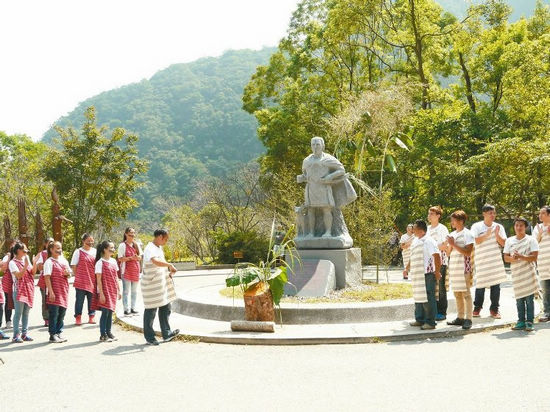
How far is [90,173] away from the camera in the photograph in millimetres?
31250

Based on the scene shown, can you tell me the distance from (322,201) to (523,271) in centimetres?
480

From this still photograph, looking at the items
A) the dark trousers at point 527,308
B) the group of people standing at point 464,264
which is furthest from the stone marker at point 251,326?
the dark trousers at point 527,308

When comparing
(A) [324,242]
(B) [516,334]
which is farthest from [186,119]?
(B) [516,334]

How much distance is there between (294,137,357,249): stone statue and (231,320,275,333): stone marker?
381 cm

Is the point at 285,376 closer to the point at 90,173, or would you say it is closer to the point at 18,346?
the point at 18,346

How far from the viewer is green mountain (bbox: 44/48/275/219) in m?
67.2

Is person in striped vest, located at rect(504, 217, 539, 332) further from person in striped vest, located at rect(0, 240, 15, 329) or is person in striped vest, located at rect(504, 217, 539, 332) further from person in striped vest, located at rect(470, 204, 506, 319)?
person in striped vest, located at rect(0, 240, 15, 329)

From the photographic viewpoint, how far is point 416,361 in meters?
6.84

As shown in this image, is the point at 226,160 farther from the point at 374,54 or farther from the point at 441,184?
the point at 441,184

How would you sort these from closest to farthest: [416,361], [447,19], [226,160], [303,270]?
[416,361] → [303,270] → [447,19] → [226,160]

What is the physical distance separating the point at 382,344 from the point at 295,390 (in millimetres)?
2624

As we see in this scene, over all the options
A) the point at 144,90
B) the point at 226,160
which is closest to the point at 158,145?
the point at 226,160

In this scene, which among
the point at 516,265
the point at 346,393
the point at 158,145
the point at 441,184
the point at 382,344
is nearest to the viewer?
the point at 346,393

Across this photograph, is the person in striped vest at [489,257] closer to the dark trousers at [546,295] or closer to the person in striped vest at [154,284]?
the dark trousers at [546,295]
